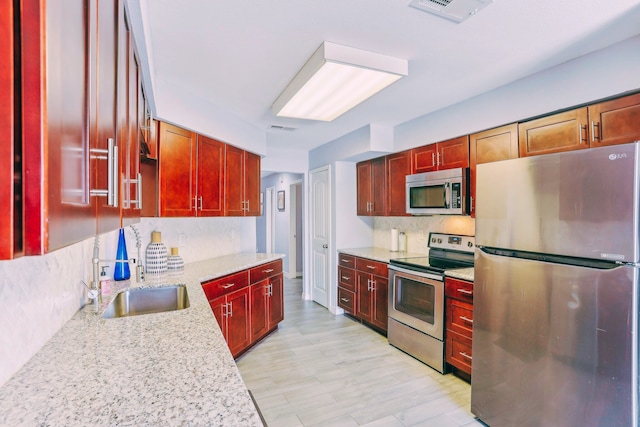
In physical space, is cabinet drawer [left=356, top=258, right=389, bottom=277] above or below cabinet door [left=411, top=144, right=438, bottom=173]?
below

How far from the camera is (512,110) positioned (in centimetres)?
259

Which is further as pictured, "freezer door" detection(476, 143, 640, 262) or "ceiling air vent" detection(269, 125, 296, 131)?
"ceiling air vent" detection(269, 125, 296, 131)

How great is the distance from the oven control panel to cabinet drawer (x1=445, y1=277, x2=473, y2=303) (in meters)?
0.58

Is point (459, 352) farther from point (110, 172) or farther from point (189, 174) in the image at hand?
point (110, 172)

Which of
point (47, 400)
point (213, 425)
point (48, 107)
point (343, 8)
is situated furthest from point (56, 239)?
point (343, 8)

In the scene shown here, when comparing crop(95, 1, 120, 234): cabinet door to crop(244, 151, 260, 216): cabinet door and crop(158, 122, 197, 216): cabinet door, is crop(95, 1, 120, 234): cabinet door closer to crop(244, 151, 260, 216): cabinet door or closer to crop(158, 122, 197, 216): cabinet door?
crop(158, 122, 197, 216): cabinet door

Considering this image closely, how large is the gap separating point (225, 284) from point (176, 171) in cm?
105

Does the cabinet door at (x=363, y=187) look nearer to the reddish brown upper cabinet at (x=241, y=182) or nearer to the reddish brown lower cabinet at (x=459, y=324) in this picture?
the reddish brown upper cabinet at (x=241, y=182)

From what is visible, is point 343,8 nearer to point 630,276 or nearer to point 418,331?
point 630,276

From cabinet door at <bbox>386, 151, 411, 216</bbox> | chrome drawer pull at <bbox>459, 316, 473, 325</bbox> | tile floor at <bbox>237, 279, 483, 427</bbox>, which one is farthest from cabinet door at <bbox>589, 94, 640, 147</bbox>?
tile floor at <bbox>237, 279, 483, 427</bbox>

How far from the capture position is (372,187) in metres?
4.32

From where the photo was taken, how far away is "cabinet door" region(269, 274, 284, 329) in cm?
372

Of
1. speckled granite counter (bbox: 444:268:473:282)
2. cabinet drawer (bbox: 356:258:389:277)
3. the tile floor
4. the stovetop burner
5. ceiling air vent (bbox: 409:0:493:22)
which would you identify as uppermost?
ceiling air vent (bbox: 409:0:493:22)

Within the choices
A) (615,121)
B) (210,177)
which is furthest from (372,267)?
(615,121)
